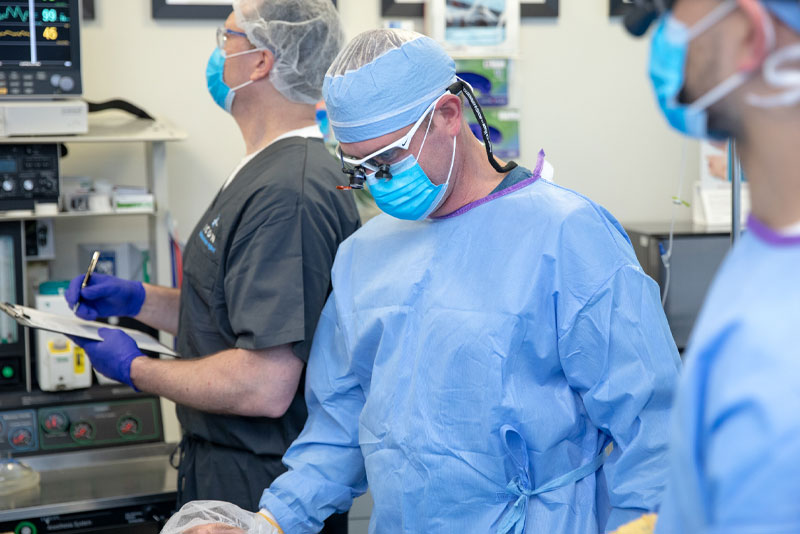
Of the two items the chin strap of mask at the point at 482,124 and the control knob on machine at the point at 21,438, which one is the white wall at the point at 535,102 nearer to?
the control knob on machine at the point at 21,438

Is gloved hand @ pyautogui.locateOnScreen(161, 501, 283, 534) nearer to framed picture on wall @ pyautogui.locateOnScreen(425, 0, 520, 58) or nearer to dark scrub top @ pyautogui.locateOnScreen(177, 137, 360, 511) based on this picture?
dark scrub top @ pyautogui.locateOnScreen(177, 137, 360, 511)

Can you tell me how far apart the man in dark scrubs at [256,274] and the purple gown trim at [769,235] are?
92cm

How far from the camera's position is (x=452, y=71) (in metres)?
1.33

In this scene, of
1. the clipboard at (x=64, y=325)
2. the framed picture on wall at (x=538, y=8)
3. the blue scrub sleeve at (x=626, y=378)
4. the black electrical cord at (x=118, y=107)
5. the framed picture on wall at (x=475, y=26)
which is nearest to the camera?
the blue scrub sleeve at (x=626, y=378)

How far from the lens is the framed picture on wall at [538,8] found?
274 cm

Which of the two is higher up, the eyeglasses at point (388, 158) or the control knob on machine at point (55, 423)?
the eyeglasses at point (388, 158)

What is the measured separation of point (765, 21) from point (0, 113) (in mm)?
1870

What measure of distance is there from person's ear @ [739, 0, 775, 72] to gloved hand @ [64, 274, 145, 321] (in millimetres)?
1542

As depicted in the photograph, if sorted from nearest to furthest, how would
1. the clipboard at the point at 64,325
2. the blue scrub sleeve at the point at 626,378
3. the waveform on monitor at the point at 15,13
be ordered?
the blue scrub sleeve at the point at 626,378
the clipboard at the point at 64,325
the waveform on monitor at the point at 15,13

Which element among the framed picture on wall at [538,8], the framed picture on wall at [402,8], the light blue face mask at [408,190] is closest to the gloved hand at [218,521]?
the light blue face mask at [408,190]

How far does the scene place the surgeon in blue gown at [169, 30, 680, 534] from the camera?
3.83 feet

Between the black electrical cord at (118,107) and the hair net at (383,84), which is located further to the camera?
the black electrical cord at (118,107)

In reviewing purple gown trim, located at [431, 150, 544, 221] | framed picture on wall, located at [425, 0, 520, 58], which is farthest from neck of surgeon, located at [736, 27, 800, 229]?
framed picture on wall, located at [425, 0, 520, 58]

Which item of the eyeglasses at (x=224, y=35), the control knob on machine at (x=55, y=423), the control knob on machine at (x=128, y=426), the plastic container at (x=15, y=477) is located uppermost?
the eyeglasses at (x=224, y=35)
